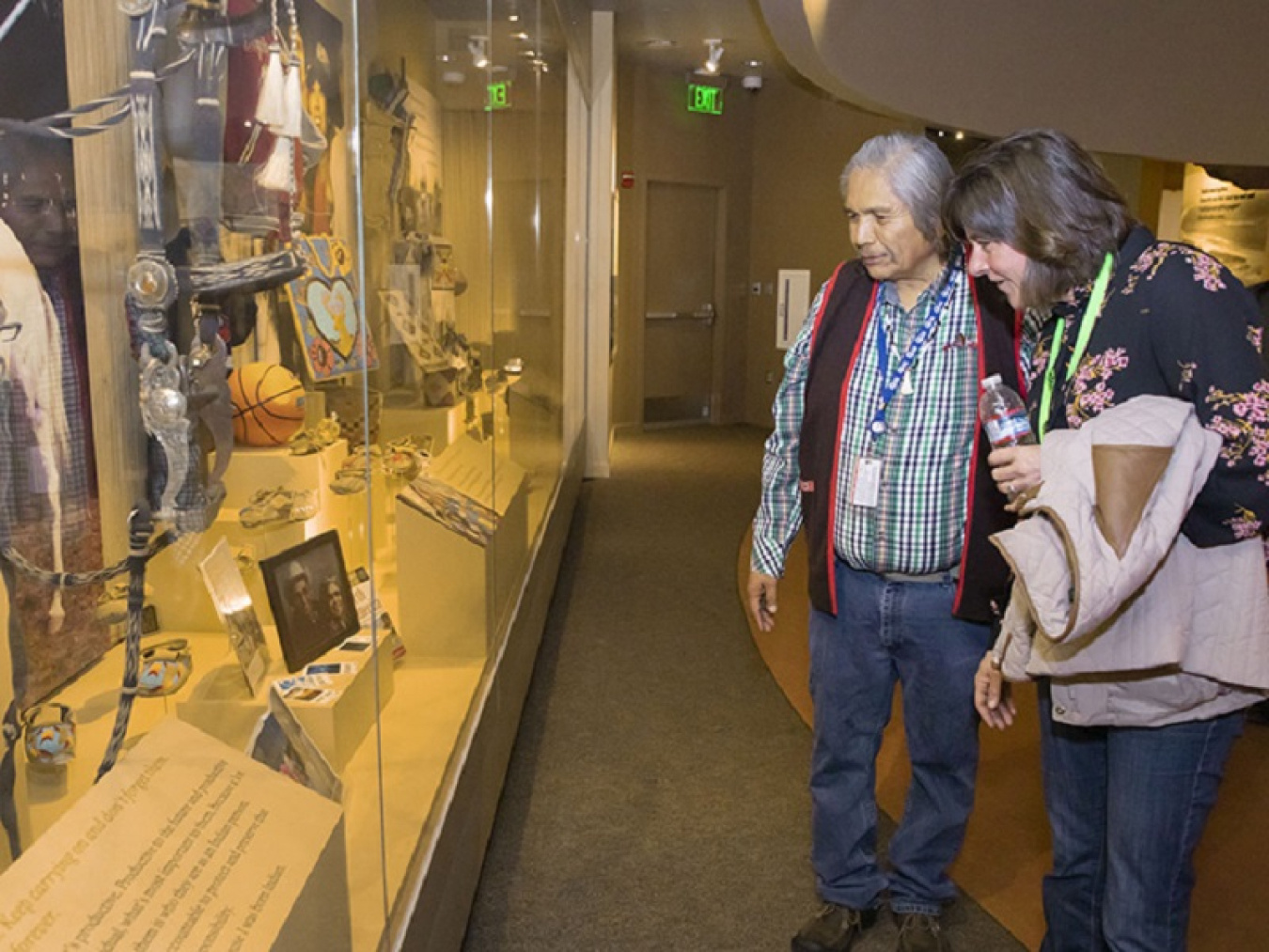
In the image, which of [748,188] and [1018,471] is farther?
[748,188]

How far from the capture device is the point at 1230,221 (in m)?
7.84

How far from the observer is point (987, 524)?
206 centimetres

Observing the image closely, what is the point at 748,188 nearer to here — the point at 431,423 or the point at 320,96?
the point at 431,423

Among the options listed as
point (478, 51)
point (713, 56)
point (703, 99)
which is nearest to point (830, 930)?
point (478, 51)

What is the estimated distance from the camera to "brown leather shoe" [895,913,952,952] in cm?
232

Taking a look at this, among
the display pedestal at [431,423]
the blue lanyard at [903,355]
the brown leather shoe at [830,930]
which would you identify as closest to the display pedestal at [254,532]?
the display pedestal at [431,423]

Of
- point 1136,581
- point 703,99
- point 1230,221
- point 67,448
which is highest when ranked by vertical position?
point 703,99

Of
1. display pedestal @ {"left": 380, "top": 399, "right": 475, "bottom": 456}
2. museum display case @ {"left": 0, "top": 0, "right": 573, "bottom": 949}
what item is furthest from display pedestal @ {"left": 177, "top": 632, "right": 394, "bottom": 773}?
display pedestal @ {"left": 380, "top": 399, "right": 475, "bottom": 456}

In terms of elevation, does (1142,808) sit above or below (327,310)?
below

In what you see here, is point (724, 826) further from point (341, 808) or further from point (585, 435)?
point (585, 435)

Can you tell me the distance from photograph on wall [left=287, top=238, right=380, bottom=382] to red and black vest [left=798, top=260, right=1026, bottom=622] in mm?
917

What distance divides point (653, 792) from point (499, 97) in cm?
222

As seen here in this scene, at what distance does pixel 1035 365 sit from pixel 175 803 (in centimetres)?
137

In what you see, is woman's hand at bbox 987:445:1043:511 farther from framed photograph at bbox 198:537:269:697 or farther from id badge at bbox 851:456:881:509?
framed photograph at bbox 198:537:269:697
